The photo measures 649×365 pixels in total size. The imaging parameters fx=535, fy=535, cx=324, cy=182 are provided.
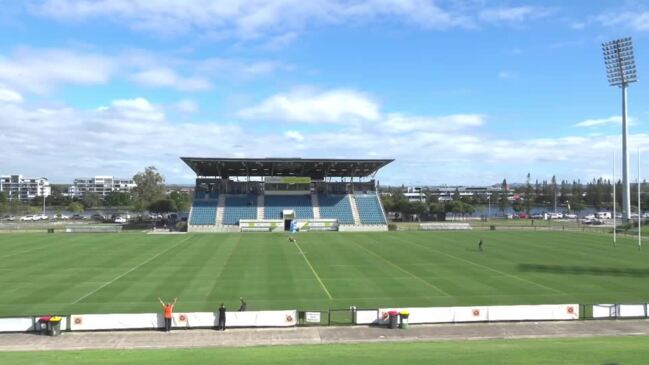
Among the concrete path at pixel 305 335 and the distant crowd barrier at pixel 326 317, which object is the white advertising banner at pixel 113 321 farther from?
the concrete path at pixel 305 335

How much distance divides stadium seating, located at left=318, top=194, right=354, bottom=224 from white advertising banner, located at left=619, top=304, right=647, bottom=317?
185 feet

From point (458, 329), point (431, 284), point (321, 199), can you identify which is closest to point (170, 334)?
point (458, 329)

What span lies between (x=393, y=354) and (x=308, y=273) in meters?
19.4

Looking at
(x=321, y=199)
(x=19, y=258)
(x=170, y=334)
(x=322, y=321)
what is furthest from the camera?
(x=321, y=199)

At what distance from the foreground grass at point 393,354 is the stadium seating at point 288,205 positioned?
6182cm

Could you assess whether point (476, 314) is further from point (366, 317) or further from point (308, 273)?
point (308, 273)

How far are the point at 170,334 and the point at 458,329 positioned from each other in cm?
1146

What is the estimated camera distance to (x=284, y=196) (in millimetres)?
86562

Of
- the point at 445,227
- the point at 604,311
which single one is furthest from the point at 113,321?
the point at 445,227

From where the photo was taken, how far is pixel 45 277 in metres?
33.6

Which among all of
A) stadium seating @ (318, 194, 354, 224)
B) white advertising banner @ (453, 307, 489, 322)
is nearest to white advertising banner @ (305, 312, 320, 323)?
white advertising banner @ (453, 307, 489, 322)

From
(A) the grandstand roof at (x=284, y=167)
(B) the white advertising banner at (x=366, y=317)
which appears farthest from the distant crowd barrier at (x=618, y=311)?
(A) the grandstand roof at (x=284, y=167)

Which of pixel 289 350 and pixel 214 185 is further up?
pixel 214 185

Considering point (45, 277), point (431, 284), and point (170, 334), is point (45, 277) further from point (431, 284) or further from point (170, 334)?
point (431, 284)
